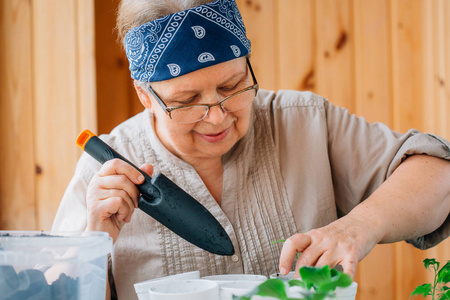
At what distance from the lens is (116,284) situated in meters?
1.24

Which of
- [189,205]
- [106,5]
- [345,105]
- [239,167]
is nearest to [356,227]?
[189,205]

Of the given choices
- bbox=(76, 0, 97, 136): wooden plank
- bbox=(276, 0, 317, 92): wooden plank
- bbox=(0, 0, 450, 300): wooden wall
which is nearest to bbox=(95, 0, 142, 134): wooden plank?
bbox=(0, 0, 450, 300): wooden wall

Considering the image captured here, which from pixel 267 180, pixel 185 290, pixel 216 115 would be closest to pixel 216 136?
pixel 216 115

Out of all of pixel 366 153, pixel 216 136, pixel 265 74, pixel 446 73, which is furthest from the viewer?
pixel 265 74

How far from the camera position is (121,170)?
1079mm

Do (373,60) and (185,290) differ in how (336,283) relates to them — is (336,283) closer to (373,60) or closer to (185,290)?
(185,290)

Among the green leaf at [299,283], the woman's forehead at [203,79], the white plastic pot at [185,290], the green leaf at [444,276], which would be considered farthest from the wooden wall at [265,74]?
the green leaf at [299,283]

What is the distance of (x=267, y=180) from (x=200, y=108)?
1.02ft

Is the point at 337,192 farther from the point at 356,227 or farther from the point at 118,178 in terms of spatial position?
the point at 118,178

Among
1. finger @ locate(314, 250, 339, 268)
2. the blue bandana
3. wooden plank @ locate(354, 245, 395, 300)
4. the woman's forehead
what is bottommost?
wooden plank @ locate(354, 245, 395, 300)

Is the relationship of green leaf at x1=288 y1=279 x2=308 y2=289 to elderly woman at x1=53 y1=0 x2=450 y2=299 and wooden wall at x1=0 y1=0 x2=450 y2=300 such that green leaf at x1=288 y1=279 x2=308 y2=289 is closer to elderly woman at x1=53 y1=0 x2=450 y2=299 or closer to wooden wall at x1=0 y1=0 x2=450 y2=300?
elderly woman at x1=53 y1=0 x2=450 y2=299

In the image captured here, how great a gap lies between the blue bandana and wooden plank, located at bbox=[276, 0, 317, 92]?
998 millimetres

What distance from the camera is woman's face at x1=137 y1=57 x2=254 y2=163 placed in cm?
113

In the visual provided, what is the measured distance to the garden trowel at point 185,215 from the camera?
1.02 metres
